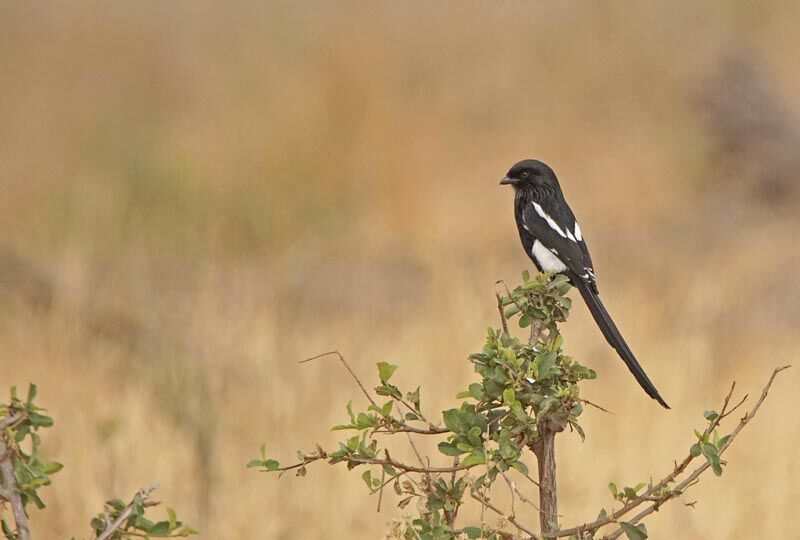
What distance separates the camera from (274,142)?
9211mm

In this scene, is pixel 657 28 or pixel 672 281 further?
pixel 657 28

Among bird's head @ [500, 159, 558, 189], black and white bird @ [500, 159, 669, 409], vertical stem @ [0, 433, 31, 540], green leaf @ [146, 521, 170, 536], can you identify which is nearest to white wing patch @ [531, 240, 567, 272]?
black and white bird @ [500, 159, 669, 409]

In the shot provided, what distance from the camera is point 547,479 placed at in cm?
172

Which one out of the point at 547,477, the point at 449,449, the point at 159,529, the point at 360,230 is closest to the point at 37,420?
the point at 159,529

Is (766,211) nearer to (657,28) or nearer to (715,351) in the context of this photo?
(715,351)

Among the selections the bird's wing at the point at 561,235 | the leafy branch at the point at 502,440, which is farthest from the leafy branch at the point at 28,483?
the bird's wing at the point at 561,235

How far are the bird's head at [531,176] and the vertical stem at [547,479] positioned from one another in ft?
7.94

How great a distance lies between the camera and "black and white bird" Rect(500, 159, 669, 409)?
12.5ft

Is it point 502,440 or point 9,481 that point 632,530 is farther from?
point 9,481

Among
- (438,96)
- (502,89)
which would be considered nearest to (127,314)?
(438,96)

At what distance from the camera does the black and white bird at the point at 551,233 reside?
149 inches

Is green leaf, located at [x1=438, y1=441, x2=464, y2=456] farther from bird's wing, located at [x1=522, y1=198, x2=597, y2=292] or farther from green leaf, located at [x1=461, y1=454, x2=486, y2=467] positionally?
bird's wing, located at [x1=522, y1=198, x2=597, y2=292]

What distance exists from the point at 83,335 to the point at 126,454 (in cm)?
158

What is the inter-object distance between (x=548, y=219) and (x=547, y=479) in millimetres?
2290
